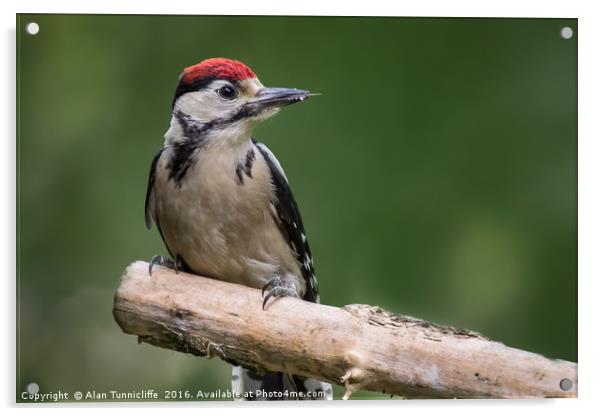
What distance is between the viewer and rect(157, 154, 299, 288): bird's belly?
2729mm

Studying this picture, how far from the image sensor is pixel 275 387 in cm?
273

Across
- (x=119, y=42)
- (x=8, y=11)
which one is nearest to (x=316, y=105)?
(x=119, y=42)

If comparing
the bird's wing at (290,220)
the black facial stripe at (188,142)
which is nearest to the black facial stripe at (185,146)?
the black facial stripe at (188,142)

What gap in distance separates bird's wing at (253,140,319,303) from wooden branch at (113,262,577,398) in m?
0.27

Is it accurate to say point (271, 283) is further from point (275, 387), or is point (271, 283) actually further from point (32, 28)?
point (32, 28)

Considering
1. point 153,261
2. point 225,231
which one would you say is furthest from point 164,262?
point 225,231

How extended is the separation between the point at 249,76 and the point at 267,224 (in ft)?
1.72

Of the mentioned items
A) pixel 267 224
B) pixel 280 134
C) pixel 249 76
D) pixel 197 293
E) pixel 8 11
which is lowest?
pixel 197 293

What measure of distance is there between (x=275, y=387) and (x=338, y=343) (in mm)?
389

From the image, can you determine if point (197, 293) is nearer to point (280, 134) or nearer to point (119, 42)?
point (280, 134)

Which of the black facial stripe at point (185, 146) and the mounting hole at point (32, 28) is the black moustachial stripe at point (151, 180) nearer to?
the black facial stripe at point (185, 146)

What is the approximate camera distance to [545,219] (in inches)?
110

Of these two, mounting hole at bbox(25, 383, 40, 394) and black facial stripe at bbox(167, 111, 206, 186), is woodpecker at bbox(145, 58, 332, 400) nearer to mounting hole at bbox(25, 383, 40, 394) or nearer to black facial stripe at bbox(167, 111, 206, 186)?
black facial stripe at bbox(167, 111, 206, 186)

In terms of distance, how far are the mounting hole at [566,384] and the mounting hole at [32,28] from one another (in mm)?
2096
